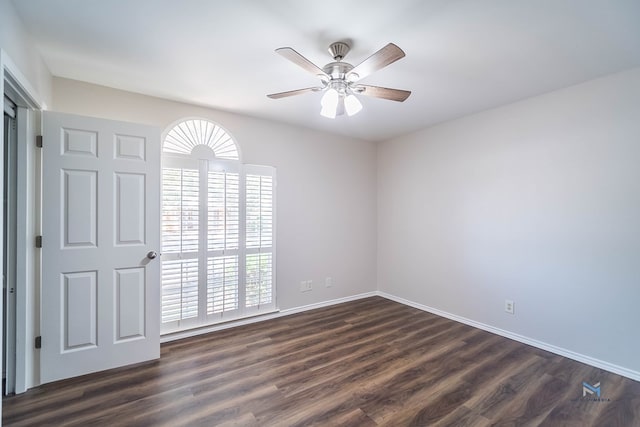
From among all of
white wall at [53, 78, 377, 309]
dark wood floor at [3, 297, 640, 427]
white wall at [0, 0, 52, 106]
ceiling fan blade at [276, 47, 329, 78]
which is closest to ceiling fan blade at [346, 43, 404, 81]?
ceiling fan blade at [276, 47, 329, 78]

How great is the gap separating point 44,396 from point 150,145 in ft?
6.62

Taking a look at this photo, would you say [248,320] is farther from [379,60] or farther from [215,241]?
[379,60]

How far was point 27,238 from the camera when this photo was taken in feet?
6.70

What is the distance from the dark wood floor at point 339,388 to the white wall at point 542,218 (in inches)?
15.9

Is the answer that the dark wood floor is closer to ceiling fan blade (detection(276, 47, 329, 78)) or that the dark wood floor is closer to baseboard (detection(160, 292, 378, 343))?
baseboard (detection(160, 292, 378, 343))

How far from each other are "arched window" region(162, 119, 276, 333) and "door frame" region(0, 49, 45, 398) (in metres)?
0.93

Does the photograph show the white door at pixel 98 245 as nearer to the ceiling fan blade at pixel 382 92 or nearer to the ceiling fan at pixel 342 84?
the ceiling fan at pixel 342 84

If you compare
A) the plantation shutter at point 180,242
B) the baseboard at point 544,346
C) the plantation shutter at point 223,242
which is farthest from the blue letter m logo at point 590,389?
the plantation shutter at point 180,242

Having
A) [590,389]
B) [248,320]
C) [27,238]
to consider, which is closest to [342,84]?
[27,238]

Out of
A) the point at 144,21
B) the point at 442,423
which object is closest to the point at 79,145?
the point at 144,21

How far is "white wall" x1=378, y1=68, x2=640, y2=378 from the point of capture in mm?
2332

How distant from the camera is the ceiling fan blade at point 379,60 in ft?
5.19

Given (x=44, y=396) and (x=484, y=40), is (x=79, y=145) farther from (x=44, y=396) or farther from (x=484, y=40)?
(x=484, y=40)

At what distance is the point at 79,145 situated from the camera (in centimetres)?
225
